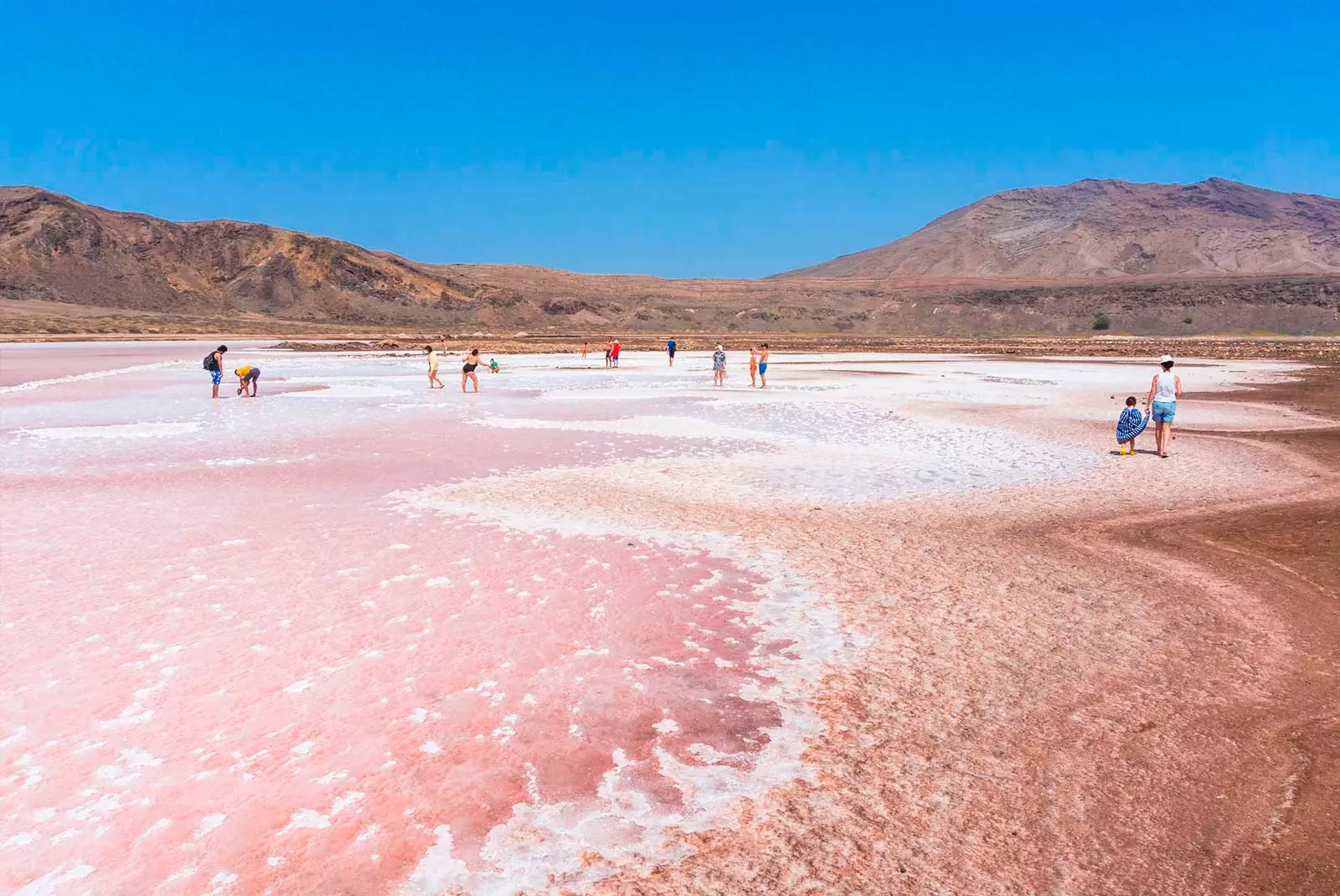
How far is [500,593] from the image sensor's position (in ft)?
24.1

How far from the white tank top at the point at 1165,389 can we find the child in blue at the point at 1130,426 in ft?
1.07

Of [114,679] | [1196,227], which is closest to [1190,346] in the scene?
[114,679]

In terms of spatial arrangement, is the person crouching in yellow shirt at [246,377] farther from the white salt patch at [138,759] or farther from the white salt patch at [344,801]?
the white salt patch at [344,801]

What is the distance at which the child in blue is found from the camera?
14.2m

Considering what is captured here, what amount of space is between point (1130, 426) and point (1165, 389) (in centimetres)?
69

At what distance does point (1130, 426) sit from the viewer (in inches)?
561

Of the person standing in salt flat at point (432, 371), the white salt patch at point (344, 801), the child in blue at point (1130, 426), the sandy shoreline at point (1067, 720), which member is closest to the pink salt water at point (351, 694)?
the white salt patch at point (344, 801)

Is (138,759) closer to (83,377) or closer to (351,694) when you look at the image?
(351,694)

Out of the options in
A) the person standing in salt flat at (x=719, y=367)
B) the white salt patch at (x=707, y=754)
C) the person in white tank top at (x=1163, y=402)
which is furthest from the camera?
the person standing in salt flat at (x=719, y=367)

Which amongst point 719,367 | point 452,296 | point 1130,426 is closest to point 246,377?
point 719,367

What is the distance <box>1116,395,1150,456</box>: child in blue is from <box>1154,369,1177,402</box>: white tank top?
1.07ft

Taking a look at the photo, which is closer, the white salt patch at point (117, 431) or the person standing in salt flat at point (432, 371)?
the white salt patch at point (117, 431)

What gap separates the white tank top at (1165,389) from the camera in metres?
14.0

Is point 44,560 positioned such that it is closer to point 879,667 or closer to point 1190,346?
point 879,667
